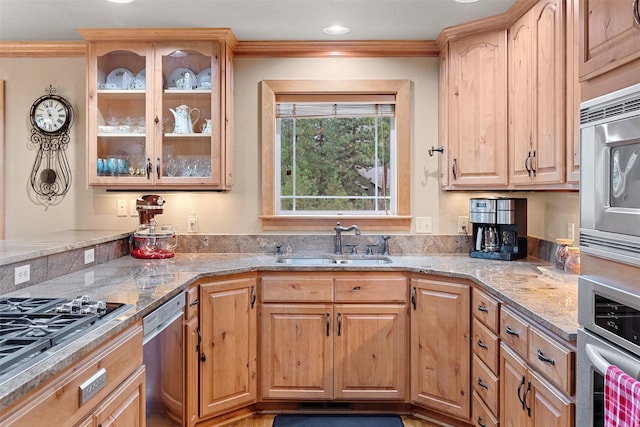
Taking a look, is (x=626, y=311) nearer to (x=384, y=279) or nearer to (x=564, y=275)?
(x=564, y=275)

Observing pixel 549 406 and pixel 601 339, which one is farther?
pixel 549 406

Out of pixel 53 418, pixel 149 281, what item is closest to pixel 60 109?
pixel 149 281

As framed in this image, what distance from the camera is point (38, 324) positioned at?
56.6 inches

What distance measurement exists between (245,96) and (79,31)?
3.53 feet

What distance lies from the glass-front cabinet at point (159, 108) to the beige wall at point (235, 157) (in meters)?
0.20

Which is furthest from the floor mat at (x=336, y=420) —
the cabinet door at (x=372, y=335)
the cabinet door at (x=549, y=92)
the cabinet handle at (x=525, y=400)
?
the cabinet door at (x=549, y=92)

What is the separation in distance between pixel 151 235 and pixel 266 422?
1.33 meters

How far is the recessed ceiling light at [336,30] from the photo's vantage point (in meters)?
2.95

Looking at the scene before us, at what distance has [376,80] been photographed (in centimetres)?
329

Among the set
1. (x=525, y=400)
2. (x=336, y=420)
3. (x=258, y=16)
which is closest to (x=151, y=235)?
(x=258, y=16)

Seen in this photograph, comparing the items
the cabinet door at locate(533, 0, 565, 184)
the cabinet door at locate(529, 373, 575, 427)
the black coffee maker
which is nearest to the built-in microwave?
the cabinet door at locate(529, 373, 575, 427)

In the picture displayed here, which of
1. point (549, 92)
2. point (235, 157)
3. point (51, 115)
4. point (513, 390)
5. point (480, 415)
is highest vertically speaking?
point (51, 115)

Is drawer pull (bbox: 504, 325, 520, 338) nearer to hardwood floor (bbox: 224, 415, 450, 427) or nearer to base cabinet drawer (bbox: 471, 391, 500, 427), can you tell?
base cabinet drawer (bbox: 471, 391, 500, 427)

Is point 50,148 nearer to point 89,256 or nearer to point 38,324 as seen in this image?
point 89,256
